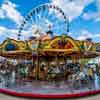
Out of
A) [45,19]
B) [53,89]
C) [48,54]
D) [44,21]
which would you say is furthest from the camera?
[45,19]

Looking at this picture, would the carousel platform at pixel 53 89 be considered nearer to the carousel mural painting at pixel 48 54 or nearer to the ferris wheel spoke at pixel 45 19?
the carousel mural painting at pixel 48 54

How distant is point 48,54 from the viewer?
14.7 meters

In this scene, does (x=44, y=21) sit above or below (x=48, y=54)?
above

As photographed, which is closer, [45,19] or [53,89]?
[53,89]

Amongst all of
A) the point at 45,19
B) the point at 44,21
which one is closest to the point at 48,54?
the point at 44,21

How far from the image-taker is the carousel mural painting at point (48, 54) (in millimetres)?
13891

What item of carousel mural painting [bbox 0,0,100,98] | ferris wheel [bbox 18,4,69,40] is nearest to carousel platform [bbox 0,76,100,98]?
carousel mural painting [bbox 0,0,100,98]

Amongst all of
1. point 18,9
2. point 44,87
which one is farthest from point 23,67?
point 18,9

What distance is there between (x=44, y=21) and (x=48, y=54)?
1867mm

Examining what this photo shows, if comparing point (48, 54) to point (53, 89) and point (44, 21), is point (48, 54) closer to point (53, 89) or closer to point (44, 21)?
point (44, 21)

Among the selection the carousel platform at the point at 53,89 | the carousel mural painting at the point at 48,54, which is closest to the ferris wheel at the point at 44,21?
the carousel mural painting at the point at 48,54

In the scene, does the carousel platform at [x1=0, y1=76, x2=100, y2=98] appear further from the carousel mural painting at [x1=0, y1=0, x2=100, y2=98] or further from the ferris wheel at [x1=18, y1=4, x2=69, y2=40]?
the ferris wheel at [x1=18, y1=4, x2=69, y2=40]

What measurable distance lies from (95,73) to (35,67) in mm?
3151

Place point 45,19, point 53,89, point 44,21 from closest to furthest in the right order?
point 53,89 → point 44,21 → point 45,19
